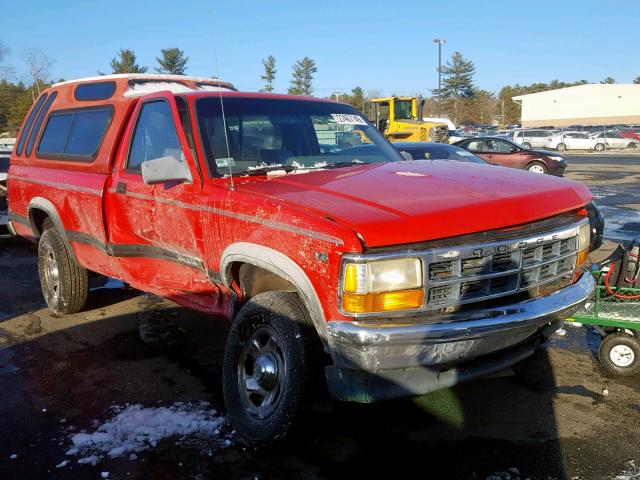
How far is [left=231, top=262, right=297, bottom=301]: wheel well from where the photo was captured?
3526 mm

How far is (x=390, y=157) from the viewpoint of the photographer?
182 inches

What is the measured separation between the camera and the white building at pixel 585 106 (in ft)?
225

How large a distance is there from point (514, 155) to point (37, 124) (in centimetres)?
1639

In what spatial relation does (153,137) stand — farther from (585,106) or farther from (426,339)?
(585,106)

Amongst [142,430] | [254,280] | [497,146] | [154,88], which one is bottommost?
[142,430]

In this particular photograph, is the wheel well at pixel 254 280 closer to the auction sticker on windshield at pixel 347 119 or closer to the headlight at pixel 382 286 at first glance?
the headlight at pixel 382 286

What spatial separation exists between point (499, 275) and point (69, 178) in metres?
3.80

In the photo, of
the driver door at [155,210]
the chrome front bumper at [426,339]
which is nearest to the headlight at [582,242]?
the chrome front bumper at [426,339]

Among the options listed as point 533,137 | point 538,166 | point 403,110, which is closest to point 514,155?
point 538,166

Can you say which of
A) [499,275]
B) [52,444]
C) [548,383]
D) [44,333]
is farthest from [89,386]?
[548,383]

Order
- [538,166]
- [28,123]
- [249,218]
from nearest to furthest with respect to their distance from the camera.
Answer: [249,218] < [28,123] < [538,166]

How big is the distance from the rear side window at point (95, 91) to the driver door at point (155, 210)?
2.33 feet

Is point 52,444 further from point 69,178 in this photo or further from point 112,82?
point 112,82

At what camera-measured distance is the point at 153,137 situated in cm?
446
